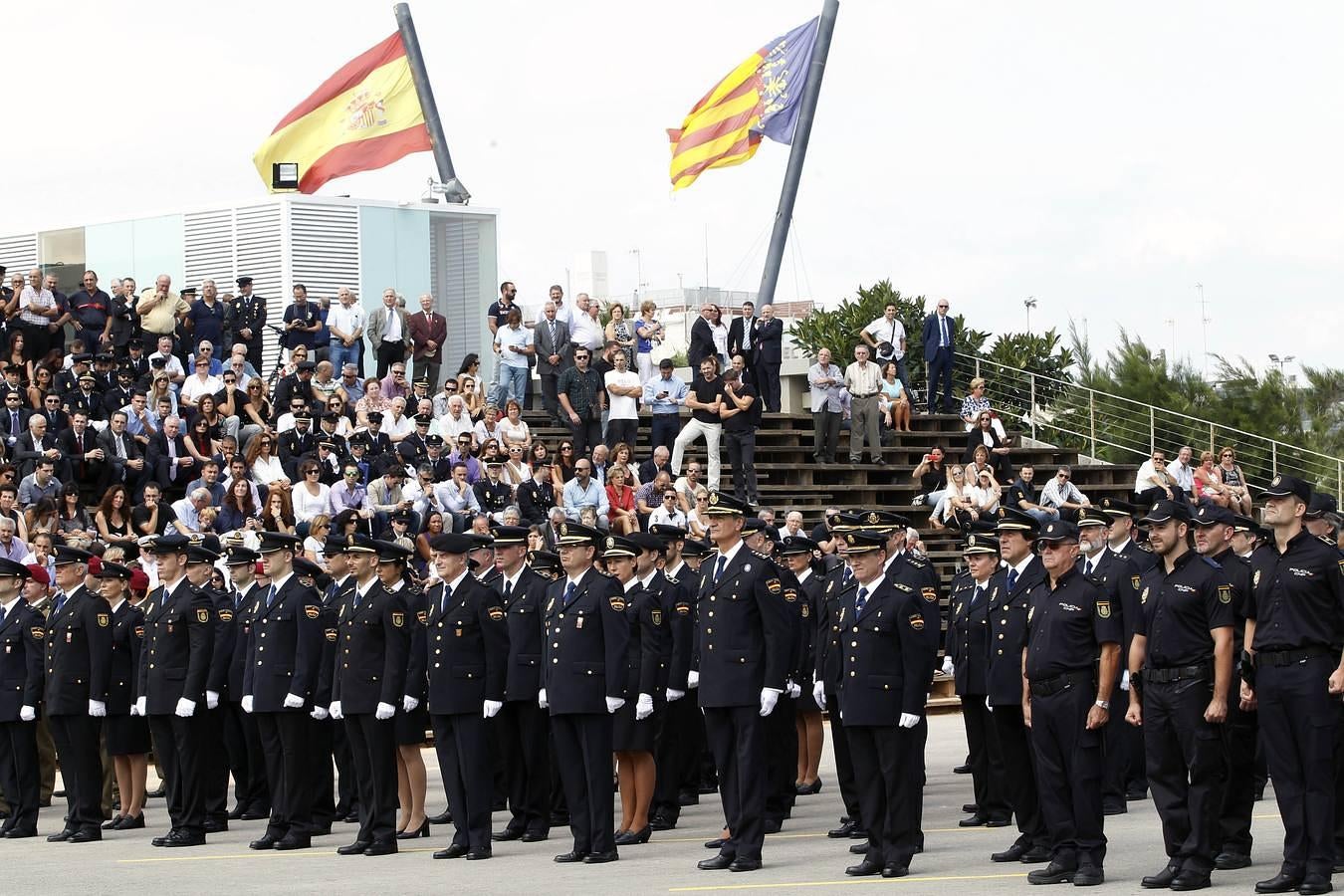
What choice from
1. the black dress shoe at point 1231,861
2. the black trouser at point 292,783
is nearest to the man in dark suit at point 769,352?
the black trouser at point 292,783

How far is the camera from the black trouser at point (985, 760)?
13.1m

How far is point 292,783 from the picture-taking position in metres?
12.9

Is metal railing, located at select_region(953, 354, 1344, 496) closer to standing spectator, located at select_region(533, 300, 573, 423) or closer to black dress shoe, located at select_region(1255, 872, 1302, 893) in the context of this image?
standing spectator, located at select_region(533, 300, 573, 423)

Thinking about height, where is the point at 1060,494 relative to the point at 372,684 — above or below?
above

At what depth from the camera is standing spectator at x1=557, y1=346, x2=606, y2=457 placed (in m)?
24.4

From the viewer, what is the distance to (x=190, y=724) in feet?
44.3

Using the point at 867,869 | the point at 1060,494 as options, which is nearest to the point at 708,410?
the point at 1060,494

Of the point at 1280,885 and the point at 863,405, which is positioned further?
the point at 863,405

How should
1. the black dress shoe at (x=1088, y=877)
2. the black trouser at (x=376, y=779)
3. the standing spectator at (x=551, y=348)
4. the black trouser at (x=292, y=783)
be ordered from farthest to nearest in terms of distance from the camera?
the standing spectator at (x=551, y=348)
the black trouser at (x=292, y=783)
the black trouser at (x=376, y=779)
the black dress shoe at (x=1088, y=877)

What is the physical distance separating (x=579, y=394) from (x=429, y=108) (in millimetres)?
7997

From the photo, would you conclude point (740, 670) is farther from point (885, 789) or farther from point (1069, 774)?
point (1069, 774)

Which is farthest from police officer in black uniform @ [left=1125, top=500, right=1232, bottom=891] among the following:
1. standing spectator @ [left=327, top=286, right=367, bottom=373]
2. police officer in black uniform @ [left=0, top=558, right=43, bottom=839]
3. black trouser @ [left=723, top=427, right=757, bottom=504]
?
standing spectator @ [left=327, top=286, right=367, bottom=373]

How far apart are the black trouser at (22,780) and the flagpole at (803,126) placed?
1805cm

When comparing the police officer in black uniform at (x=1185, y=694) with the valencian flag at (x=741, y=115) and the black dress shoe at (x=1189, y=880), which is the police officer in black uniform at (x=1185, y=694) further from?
the valencian flag at (x=741, y=115)
